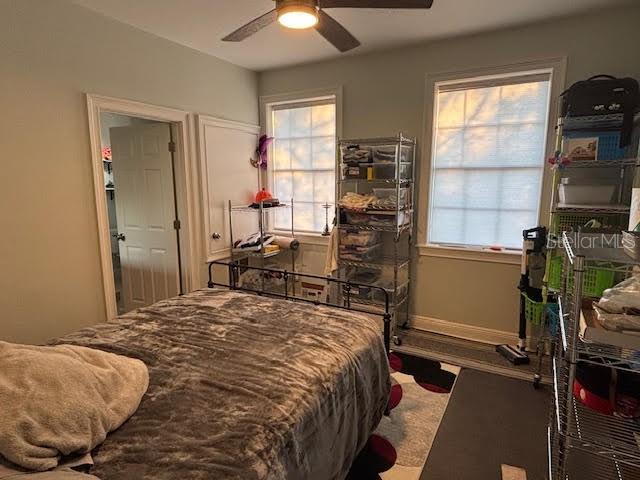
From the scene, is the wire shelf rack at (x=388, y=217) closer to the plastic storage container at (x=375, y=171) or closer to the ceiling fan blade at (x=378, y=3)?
the plastic storage container at (x=375, y=171)

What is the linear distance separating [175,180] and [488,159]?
116 inches

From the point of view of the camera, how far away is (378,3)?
1.90 meters

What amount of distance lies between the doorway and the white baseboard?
2.47 m

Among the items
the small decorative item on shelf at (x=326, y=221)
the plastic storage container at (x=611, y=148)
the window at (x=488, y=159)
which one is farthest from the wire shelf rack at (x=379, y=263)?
the plastic storage container at (x=611, y=148)

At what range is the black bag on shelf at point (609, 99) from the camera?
2.43 metres

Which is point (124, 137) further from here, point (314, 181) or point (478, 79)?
point (478, 79)

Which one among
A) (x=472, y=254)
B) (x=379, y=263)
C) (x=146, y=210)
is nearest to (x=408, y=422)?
(x=379, y=263)

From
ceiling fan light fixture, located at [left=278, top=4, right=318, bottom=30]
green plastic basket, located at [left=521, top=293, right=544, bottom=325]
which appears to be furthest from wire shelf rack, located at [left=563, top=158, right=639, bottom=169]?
ceiling fan light fixture, located at [left=278, top=4, right=318, bottom=30]

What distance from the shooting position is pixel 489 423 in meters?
2.32

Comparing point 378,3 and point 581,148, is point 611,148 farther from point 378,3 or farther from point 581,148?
point 378,3

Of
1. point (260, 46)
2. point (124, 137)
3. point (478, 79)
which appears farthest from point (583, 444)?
point (124, 137)

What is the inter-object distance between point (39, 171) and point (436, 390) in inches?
125

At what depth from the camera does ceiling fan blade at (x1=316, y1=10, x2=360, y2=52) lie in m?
2.10

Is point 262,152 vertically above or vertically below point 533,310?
above
